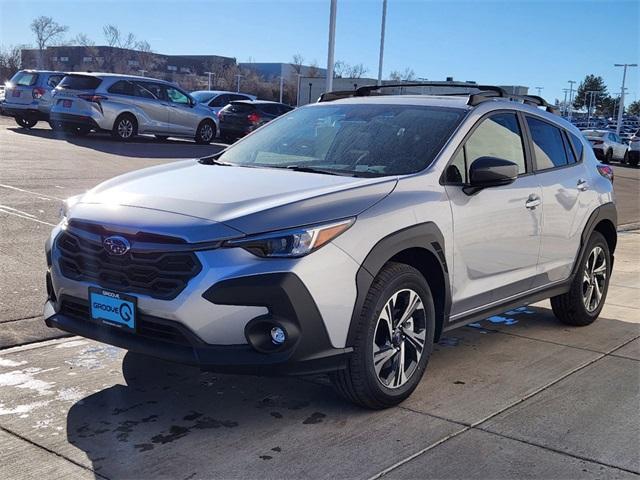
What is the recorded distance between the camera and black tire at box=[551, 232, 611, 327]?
19.4ft

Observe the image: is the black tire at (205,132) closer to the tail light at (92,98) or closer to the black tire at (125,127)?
the black tire at (125,127)

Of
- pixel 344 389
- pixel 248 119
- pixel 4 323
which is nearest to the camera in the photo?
pixel 344 389

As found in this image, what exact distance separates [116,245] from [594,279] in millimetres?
4084

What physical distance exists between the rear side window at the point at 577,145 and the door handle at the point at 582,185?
0.22 meters

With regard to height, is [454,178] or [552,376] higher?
[454,178]

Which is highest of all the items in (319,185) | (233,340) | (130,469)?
(319,185)

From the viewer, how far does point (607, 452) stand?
12.1 feet

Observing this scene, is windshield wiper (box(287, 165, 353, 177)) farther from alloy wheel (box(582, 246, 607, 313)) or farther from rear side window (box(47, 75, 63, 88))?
rear side window (box(47, 75, 63, 88))

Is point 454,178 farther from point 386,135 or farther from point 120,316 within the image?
point 120,316

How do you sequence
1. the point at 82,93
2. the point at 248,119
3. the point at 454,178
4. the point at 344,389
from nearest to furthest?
1. the point at 344,389
2. the point at 454,178
3. the point at 82,93
4. the point at 248,119

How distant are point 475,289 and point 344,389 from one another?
1.21m

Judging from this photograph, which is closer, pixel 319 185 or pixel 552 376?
pixel 319 185

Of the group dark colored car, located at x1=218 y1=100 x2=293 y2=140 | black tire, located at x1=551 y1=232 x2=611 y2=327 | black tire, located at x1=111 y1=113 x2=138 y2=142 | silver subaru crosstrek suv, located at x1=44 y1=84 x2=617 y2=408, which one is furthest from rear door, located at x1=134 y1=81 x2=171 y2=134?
black tire, located at x1=551 y1=232 x2=611 y2=327

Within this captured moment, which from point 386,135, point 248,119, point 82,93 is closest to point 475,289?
point 386,135
